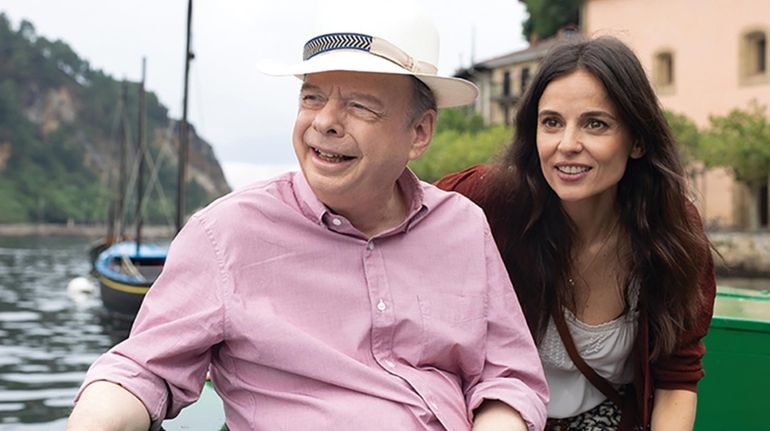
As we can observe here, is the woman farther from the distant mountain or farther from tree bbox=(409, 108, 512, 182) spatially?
the distant mountain

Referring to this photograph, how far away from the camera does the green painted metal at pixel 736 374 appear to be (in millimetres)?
2875

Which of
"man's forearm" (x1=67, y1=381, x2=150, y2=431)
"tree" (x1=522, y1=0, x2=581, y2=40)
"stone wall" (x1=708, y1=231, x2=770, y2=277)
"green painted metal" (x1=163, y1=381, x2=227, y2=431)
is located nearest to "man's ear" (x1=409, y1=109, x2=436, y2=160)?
"green painted metal" (x1=163, y1=381, x2=227, y2=431)

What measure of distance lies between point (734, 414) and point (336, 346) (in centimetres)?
165

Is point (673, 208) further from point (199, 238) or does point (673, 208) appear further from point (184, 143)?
point (184, 143)

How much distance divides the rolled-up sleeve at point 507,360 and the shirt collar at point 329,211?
0.57 ft

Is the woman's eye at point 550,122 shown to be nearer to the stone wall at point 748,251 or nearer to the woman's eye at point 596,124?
the woman's eye at point 596,124

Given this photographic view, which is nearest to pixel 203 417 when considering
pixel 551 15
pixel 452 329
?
pixel 452 329

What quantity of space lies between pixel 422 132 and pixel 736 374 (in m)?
1.48

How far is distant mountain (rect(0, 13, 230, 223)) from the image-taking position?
324ft

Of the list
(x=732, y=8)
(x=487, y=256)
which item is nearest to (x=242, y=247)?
(x=487, y=256)

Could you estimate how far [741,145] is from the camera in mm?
25875

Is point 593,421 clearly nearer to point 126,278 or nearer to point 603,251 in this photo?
point 603,251

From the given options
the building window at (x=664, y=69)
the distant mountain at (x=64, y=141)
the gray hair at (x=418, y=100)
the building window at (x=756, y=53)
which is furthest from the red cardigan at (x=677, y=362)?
the distant mountain at (x=64, y=141)

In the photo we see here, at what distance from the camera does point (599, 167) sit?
2.39 m
